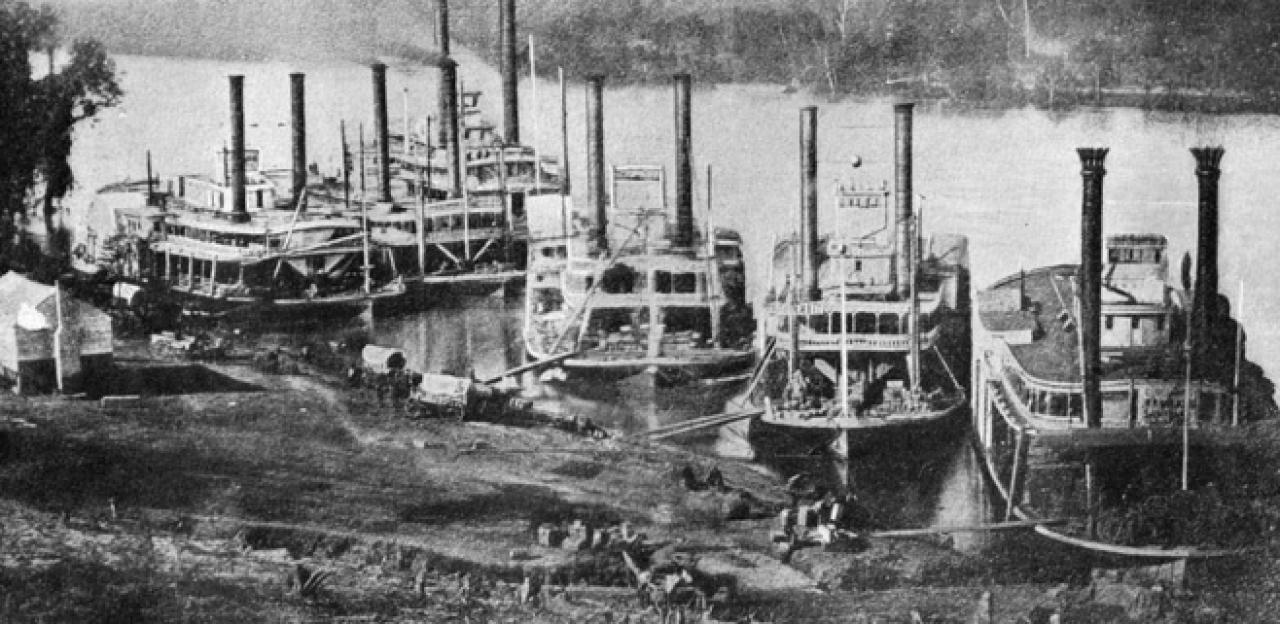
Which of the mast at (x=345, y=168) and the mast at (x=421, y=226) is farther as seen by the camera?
the mast at (x=421, y=226)

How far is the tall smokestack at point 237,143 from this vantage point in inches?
254

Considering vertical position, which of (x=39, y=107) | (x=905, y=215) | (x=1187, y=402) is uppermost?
(x=39, y=107)

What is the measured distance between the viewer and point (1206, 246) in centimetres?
622

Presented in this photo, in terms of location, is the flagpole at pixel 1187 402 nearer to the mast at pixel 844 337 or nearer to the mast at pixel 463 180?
the mast at pixel 844 337

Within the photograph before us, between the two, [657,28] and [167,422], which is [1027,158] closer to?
[657,28]

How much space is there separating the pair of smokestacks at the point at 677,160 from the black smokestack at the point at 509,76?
283mm

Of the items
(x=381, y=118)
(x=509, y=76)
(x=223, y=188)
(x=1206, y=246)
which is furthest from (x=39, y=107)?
(x=1206, y=246)

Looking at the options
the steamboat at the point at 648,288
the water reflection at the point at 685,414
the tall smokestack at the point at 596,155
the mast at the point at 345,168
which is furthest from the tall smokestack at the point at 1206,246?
the mast at the point at 345,168

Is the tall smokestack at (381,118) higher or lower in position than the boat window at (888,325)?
higher

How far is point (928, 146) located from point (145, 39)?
2.91m

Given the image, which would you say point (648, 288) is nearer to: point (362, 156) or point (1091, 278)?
point (362, 156)

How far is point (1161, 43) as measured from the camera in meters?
6.28

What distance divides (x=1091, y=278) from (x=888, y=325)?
0.74 m

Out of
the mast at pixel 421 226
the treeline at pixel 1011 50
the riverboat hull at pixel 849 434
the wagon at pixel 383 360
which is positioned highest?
the treeline at pixel 1011 50
